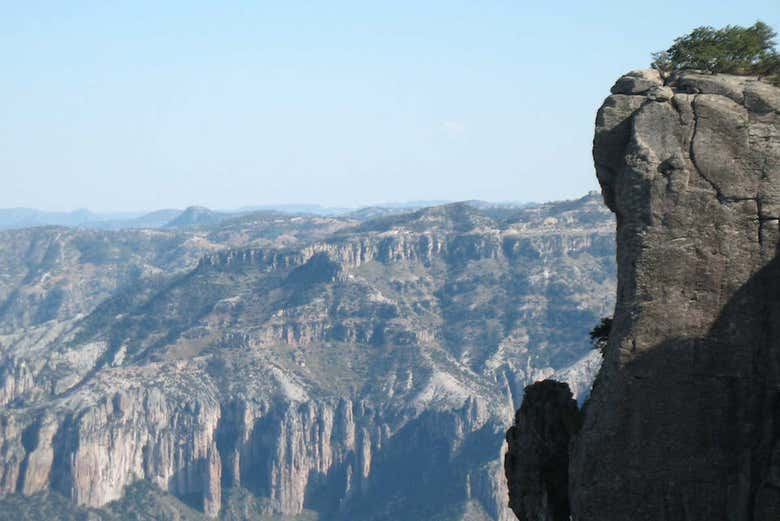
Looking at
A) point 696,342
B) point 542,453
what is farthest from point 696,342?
point 542,453

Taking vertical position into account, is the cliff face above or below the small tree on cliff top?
below

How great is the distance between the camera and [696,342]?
3775 cm

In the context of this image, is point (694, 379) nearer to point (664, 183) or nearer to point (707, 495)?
point (707, 495)

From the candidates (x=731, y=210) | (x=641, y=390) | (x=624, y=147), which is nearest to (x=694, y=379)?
(x=641, y=390)

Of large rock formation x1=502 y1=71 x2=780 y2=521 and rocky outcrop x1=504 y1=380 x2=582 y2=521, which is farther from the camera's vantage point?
rocky outcrop x1=504 y1=380 x2=582 y2=521

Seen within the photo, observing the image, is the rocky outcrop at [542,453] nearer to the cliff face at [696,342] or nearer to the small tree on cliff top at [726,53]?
the cliff face at [696,342]

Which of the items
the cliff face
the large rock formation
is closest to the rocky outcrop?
the cliff face

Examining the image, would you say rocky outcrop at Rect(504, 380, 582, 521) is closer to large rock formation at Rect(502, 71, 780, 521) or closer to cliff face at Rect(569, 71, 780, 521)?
cliff face at Rect(569, 71, 780, 521)

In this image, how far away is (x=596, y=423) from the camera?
127ft

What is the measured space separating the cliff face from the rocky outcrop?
4.71m

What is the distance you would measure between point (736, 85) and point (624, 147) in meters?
4.30

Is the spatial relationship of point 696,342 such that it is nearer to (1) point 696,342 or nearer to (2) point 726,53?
(1) point 696,342

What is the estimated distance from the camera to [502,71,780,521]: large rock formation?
3750cm

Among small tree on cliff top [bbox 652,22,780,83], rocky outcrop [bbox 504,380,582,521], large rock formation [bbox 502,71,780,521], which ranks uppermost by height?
small tree on cliff top [bbox 652,22,780,83]
